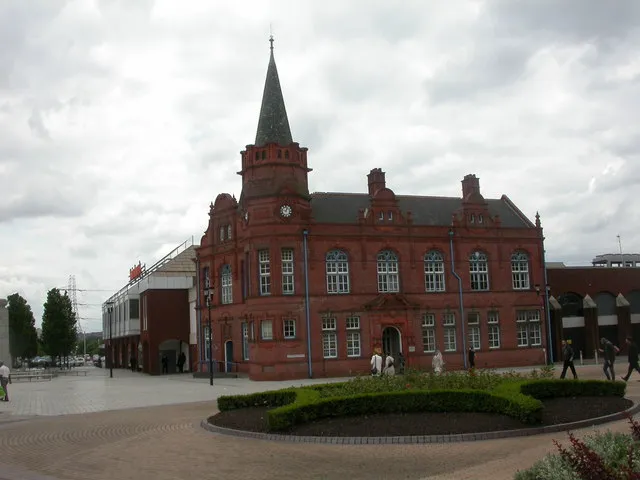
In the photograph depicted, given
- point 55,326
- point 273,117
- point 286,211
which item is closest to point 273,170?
point 286,211

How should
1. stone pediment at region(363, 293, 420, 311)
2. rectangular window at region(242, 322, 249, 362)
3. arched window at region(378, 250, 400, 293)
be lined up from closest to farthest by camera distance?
stone pediment at region(363, 293, 420, 311), arched window at region(378, 250, 400, 293), rectangular window at region(242, 322, 249, 362)

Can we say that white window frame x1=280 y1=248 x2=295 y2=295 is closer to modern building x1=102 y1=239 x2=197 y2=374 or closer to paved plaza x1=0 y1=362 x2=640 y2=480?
modern building x1=102 y1=239 x2=197 y2=374

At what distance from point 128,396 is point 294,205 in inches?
628

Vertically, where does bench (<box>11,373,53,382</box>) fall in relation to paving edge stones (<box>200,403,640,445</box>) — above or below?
below

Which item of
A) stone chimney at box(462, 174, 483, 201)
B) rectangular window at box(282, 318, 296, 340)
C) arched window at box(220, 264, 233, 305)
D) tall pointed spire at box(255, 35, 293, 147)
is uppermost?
tall pointed spire at box(255, 35, 293, 147)

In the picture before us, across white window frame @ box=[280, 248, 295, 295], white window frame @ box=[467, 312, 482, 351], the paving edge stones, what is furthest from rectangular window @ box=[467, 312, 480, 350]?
the paving edge stones

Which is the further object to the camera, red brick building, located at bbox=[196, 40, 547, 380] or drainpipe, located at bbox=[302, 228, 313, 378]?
red brick building, located at bbox=[196, 40, 547, 380]

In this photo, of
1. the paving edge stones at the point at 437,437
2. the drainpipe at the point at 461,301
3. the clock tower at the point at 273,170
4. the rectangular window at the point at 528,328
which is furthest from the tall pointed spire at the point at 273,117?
the paving edge stones at the point at 437,437

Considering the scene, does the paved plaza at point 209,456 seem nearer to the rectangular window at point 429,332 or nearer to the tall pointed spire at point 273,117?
the rectangular window at point 429,332

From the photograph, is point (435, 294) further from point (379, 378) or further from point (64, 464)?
point (64, 464)

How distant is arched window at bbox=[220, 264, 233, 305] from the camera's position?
47.6 meters

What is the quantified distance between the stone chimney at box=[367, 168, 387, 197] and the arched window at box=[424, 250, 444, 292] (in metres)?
5.56

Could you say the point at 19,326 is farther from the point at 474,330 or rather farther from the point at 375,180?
the point at 474,330

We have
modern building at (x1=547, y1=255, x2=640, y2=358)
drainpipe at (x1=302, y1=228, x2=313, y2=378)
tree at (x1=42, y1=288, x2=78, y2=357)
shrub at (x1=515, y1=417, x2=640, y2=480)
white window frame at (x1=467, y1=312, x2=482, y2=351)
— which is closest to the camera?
shrub at (x1=515, y1=417, x2=640, y2=480)
